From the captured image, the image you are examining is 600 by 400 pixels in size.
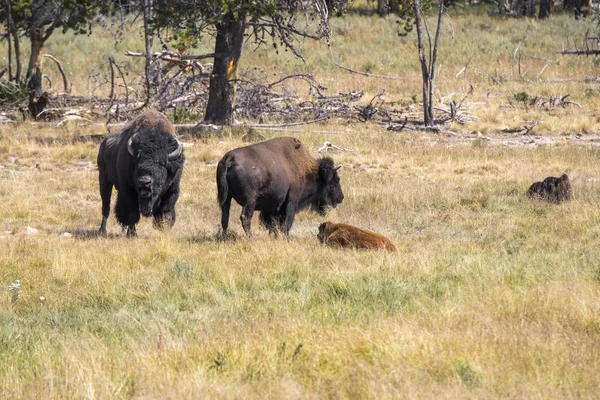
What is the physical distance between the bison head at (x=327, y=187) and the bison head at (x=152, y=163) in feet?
6.64

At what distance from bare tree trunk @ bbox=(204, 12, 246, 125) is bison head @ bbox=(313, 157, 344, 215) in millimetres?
8585

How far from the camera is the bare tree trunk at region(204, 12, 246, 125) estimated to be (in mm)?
20484

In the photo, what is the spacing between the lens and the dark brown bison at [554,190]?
44.7 feet

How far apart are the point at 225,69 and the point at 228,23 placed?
106 centimetres

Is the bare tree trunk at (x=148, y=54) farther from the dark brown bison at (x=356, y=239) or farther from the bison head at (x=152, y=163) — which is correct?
the dark brown bison at (x=356, y=239)

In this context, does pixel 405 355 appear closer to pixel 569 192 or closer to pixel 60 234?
pixel 60 234

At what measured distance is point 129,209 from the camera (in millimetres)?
11750

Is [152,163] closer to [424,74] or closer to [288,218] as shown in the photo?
[288,218]

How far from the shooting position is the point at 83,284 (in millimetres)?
8719

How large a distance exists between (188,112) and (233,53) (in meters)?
2.44

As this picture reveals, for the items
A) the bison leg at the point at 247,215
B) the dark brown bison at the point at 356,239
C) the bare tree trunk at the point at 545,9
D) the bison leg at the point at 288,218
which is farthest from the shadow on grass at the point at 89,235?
the bare tree trunk at the point at 545,9

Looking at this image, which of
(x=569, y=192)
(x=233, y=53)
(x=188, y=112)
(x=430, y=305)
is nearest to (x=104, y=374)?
(x=430, y=305)

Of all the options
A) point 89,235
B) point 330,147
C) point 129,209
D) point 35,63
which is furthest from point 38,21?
point 129,209

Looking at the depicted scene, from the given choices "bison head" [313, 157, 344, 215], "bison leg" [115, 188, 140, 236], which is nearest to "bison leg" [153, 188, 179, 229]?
"bison leg" [115, 188, 140, 236]
